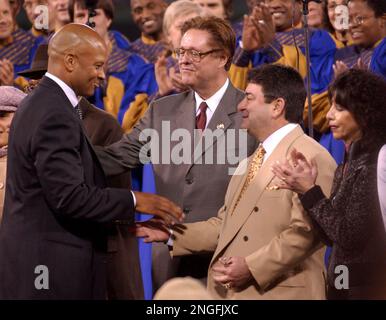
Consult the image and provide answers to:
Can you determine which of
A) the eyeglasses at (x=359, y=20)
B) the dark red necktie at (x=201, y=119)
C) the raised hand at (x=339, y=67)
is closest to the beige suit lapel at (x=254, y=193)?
the dark red necktie at (x=201, y=119)

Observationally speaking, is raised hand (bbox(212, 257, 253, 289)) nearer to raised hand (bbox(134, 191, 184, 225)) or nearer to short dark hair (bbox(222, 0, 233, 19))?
raised hand (bbox(134, 191, 184, 225))

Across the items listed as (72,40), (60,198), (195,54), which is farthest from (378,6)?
(60,198)

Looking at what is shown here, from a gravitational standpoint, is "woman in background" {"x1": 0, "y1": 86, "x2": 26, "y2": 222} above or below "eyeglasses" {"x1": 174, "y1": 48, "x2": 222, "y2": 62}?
below

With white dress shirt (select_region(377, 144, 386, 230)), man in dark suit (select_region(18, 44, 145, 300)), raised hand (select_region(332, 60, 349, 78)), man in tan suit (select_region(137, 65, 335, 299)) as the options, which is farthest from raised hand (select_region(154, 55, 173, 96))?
white dress shirt (select_region(377, 144, 386, 230))

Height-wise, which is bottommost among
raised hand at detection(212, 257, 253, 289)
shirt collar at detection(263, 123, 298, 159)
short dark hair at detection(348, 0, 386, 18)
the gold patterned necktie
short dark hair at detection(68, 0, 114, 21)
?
raised hand at detection(212, 257, 253, 289)

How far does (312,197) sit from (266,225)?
248mm

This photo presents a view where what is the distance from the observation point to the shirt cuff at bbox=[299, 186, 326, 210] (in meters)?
3.18

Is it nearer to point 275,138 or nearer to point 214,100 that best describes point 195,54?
point 214,100

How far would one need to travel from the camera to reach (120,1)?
668cm

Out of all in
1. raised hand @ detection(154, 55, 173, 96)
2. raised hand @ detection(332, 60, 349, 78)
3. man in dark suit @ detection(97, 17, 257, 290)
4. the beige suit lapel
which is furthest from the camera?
raised hand @ detection(154, 55, 173, 96)

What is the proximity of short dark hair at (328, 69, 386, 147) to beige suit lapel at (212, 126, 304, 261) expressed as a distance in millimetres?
210

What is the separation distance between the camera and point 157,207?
10.8 ft
